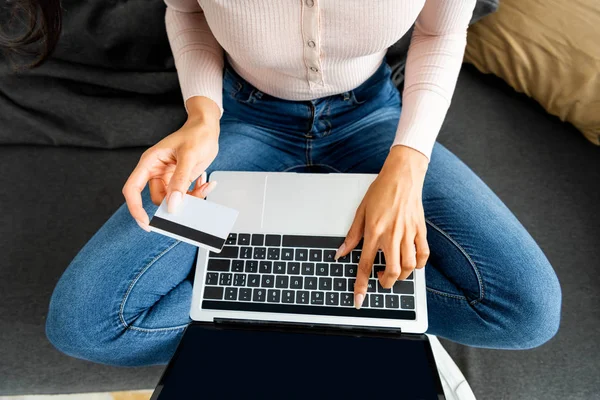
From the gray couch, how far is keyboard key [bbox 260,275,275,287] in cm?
40

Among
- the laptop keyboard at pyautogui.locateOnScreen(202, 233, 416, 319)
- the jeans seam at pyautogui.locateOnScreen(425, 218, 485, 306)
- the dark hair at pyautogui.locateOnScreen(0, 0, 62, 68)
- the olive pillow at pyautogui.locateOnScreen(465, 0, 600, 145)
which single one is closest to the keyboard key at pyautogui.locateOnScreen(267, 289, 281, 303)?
the laptop keyboard at pyautogui.locateOnScreen(202, 233, 416, 319)

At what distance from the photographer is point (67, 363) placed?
0.92 meters

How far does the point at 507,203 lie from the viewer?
1.03 metres

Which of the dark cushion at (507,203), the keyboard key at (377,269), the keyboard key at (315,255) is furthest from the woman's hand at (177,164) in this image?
the dark cushion at (507,203)

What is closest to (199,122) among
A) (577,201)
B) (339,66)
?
(339,66)

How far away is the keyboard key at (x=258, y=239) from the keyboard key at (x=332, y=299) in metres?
0.15

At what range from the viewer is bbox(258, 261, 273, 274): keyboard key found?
0.73 m

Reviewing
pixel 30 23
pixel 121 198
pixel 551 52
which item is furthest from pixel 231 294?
pixel 551 52

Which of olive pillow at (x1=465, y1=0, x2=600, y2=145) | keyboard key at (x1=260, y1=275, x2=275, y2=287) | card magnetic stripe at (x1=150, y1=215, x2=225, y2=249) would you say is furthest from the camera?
olive pillow at (x1=465, y1=0, x2=600, y2=145)

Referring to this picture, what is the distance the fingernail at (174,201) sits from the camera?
2.06ft

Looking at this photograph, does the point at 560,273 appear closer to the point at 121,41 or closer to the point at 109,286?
the point at 109,286

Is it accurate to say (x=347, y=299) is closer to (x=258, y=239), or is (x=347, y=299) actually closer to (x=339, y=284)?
(x=339, y=284)

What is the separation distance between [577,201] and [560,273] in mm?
188

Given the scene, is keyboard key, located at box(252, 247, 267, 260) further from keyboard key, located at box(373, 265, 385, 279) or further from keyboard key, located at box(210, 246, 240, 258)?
keyboard key, located at box(373, 265, 385, 279)
